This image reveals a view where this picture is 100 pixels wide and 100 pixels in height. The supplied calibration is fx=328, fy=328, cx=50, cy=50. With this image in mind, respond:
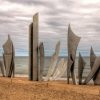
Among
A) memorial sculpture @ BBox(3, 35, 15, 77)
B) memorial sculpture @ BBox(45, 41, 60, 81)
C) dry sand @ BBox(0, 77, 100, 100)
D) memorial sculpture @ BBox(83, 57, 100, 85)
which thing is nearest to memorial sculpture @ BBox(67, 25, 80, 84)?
memorial sculpture @ BBox(83, 57, 100, 85)

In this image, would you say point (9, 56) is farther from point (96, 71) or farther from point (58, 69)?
point (96, 71)

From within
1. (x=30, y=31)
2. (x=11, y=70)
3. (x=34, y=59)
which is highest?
(x=30, y=31)

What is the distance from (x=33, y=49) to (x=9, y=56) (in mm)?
2785

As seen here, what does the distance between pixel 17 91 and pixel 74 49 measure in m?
4.81

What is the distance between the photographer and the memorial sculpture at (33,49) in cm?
1753

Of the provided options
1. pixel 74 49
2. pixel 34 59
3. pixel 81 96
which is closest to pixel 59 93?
pixel 81 96

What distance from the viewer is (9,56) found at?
779 inches

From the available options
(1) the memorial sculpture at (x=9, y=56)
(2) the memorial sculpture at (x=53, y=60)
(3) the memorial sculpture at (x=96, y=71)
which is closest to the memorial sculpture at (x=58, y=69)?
(2) the memorial sculpture at (x=53, y=60)

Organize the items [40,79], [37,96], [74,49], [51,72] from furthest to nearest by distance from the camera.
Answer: [51,72], [40,79], [74,49], [37,96]

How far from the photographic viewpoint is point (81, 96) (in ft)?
38.5

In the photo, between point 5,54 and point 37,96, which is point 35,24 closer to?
point 5,54

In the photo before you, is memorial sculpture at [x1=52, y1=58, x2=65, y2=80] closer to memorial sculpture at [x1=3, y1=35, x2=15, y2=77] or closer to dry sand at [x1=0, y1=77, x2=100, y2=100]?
memorial sculpture at [x1=3, y1=35, x2=15, y2=77]

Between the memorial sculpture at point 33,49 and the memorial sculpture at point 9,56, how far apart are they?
6.86ft

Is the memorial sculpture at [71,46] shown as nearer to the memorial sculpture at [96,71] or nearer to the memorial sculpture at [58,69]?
the memorial sculpture at [96,71]
